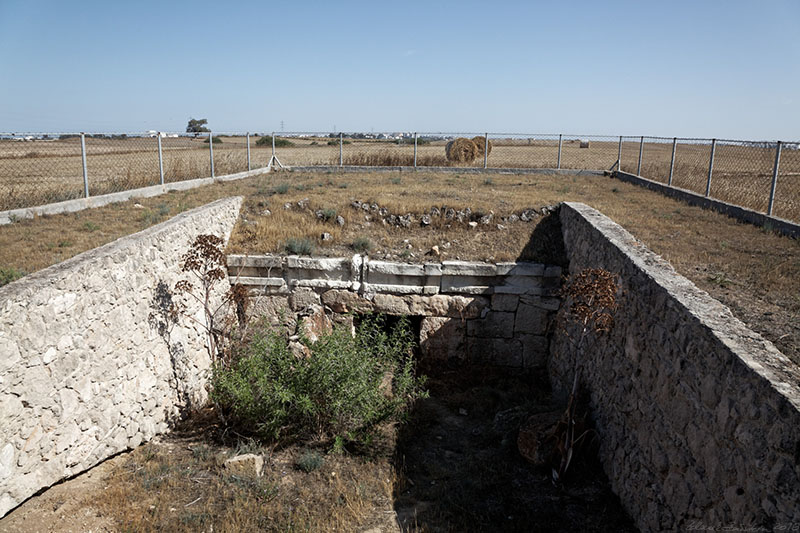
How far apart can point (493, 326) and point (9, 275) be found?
6892 mm

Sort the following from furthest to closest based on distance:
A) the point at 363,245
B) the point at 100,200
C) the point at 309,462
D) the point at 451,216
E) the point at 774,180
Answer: the point at 100,200
the point at 451,216
the point at 774,180
the point at 363,245
the point at 309,462

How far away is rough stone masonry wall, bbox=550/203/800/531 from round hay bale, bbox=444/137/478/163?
16.9 metres

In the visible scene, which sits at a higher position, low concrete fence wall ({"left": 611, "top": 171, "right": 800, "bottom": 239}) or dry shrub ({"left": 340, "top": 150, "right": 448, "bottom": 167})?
dry shrub ({"left": 340, "top": 150, "right": 448, "bottom": 167})

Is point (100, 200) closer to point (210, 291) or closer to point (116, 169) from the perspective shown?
point (210, 291)

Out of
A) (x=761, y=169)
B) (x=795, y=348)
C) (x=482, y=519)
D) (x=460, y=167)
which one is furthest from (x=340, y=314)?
(x=460, y=167)

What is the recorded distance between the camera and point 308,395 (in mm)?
6465

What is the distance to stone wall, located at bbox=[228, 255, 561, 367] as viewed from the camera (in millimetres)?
8969

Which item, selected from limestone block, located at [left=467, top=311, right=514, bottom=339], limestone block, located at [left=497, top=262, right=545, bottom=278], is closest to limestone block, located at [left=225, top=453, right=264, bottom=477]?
limestone block, located at [left=467, top=311, right=514, bottom=339]

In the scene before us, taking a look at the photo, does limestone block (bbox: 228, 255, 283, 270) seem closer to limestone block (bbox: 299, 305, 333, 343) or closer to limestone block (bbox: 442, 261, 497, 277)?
limestone block (bbox: 299, 305, 333, 343)

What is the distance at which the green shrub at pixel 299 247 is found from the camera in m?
9.20

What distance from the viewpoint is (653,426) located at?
453 centimetres

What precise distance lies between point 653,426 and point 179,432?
558cm

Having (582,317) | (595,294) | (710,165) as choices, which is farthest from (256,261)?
(710,165)

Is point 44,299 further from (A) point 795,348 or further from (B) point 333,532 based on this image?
(A) point 795,348
